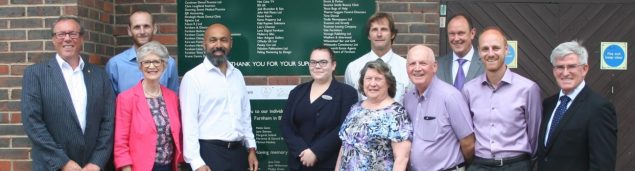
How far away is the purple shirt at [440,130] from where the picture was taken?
4402 mm

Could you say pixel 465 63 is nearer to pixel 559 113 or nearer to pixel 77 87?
pixel 559 113

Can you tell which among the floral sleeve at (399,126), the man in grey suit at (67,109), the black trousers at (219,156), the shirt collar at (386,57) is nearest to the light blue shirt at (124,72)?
the man in grey suit at (67,109)

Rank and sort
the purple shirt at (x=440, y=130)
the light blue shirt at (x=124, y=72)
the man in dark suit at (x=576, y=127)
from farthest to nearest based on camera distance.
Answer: the light blue shirt at (x=124, y=72) < the purple shirt at (x=440, y=130) < the man in dark suit at (x=576, y=127)

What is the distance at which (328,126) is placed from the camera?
4.99 m

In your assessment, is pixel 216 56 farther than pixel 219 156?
Yes

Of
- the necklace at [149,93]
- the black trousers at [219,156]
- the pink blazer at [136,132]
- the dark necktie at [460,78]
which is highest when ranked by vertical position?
the dark necktie at [460,78]

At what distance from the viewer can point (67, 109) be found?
4633 mm

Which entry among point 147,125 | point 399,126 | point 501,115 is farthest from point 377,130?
point 147,125

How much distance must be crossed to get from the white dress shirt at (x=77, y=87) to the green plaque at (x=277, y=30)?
64.4 inches

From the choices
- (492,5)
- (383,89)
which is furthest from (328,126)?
(492,5)

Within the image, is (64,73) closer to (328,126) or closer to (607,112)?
(328,126)

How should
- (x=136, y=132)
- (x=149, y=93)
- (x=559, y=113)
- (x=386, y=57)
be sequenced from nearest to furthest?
(x=559, y=113), (x=136, y=132), (x=149, y=93), (x=386, y=57)

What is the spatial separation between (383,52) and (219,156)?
58.1 inches

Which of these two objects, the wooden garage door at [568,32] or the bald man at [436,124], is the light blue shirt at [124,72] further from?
the wooden garage door at [568,32]
